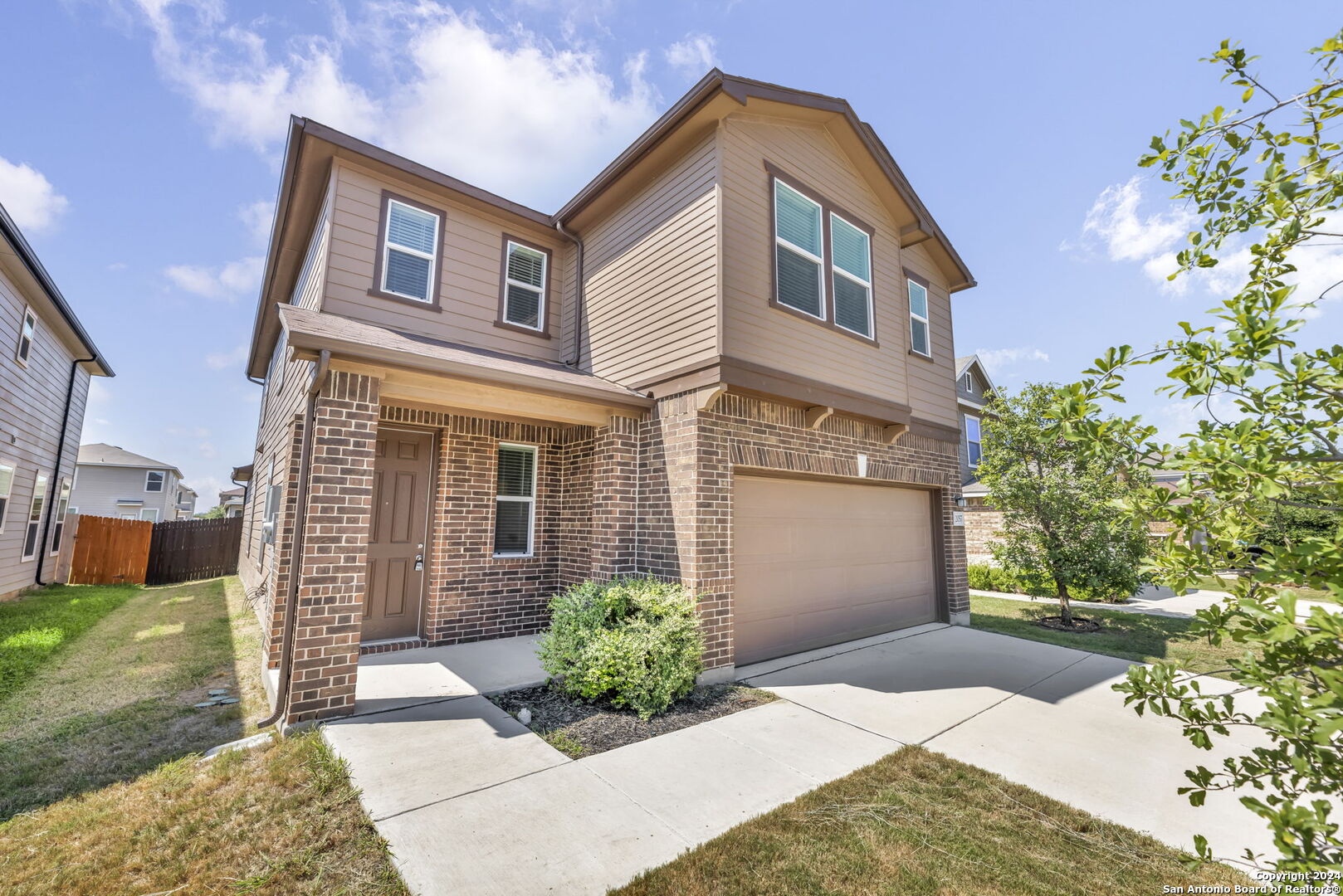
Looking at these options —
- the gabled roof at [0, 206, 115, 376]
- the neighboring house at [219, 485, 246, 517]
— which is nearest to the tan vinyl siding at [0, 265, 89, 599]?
the gabled roof at [0, 206, 115, 376]

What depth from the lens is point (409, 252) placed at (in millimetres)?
7305

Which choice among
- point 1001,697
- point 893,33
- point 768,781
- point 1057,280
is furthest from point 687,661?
point 1057,280

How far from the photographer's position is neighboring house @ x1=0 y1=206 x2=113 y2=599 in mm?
9234

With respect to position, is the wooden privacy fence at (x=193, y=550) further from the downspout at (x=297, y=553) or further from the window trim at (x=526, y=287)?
the downspout at (x=297, y=553)

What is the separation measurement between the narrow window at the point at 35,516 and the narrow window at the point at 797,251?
50.1 ft

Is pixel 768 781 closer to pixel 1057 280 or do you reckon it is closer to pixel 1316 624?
pixel 1316 624

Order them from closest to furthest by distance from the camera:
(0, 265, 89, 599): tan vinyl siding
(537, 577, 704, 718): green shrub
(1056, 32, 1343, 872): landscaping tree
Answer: (1056, 32, 1343, 872): landscaping tree, (537, 577, 704, 718): green shrub, (0, 265, 89, 599): tan vinyl siding

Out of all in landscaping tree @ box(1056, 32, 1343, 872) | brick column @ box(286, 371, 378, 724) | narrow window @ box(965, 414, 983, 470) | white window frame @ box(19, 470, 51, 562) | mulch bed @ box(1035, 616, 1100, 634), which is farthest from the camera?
narrow window @ box(965, 414, 983, 470)

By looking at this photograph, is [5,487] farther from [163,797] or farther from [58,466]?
[163,797]

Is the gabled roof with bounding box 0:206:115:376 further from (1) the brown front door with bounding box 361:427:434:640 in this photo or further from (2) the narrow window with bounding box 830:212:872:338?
(2) the narrow window with bounding box 830:212:872:338

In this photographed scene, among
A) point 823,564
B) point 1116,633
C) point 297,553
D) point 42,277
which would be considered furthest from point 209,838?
point 42,277

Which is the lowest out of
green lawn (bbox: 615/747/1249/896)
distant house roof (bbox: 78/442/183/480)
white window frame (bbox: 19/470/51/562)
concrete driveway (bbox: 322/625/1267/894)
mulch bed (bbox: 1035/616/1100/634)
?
green lawn (bbox: 615/747/1249/896)

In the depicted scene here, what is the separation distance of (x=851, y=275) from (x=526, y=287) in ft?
15.8

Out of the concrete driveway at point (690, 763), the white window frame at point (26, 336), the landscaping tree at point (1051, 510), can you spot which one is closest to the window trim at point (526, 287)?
the concrete driveway at point (690, 763)
